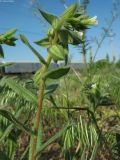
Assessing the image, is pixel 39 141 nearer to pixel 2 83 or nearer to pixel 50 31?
pixel 2 83

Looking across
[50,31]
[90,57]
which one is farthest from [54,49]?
[90,57]

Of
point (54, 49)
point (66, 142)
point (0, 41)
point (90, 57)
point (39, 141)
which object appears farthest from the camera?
point (90, 57)

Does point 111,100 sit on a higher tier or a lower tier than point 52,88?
lower

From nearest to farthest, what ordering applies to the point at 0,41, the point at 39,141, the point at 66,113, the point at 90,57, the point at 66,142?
the point at 0,41
the point at 39,141
the point at 66,142
the point at 66,113
the point at 90,57

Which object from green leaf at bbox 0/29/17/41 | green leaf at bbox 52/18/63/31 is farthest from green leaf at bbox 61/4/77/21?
green leaf at bbox 0/29/17/41

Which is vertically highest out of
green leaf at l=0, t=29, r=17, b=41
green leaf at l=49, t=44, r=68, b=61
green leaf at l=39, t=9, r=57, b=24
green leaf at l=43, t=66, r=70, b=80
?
green leaf at l=39, t=9, r=57, b=24

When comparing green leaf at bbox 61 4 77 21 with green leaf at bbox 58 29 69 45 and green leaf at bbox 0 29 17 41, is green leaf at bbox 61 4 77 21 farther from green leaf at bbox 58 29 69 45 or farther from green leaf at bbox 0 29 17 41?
green leaf at bbox 0 29 17 41

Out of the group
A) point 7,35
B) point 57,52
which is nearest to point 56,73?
point 57,52

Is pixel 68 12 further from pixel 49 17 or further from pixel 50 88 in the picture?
pixel 50 88

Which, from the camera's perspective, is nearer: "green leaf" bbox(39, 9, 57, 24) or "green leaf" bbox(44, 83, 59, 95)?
"green leaf" bbox(39, 9, 57, 24)
